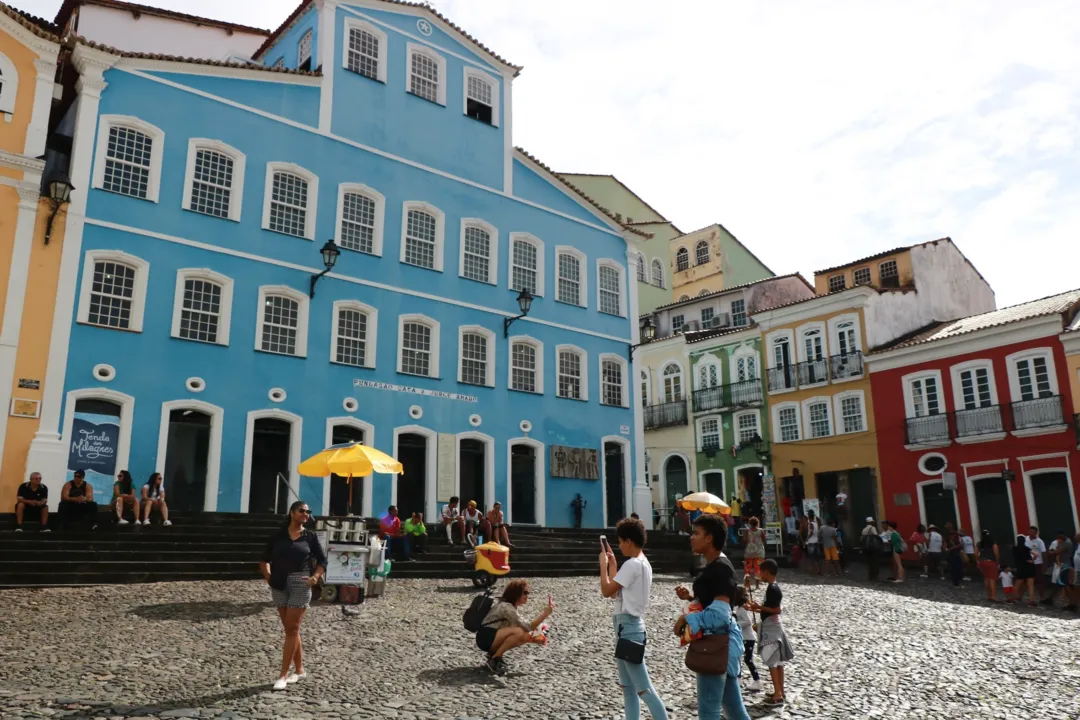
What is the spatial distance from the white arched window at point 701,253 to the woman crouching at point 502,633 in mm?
37941

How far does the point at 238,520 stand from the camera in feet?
60.8

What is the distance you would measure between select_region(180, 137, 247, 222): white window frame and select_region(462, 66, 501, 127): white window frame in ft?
25.6

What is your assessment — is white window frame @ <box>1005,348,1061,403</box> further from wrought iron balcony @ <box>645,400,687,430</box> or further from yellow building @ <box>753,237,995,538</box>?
wrought iron balcony @ <box>645,400,687,430</box>

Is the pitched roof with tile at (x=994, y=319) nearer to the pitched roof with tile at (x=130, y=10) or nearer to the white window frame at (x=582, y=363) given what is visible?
the white window frame at (x=582, y=363)

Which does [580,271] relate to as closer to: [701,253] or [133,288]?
[133,288]

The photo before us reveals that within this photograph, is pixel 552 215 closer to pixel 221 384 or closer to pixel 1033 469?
pixel 221 384

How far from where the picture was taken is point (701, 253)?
150 ft

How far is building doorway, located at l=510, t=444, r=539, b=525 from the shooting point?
26094 mm

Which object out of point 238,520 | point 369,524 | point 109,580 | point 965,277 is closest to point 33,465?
point 238,520

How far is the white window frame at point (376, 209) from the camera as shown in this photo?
23688 millimetres

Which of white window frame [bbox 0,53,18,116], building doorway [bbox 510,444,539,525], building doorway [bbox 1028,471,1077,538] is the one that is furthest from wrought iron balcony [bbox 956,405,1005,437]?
white window frame [bbox 0,53,18,116]

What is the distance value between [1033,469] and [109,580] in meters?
26.2

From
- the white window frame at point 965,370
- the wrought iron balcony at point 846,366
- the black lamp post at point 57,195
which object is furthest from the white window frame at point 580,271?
the black lamp post at point 57,195

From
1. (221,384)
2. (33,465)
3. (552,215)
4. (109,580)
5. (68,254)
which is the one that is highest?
(552,215)
